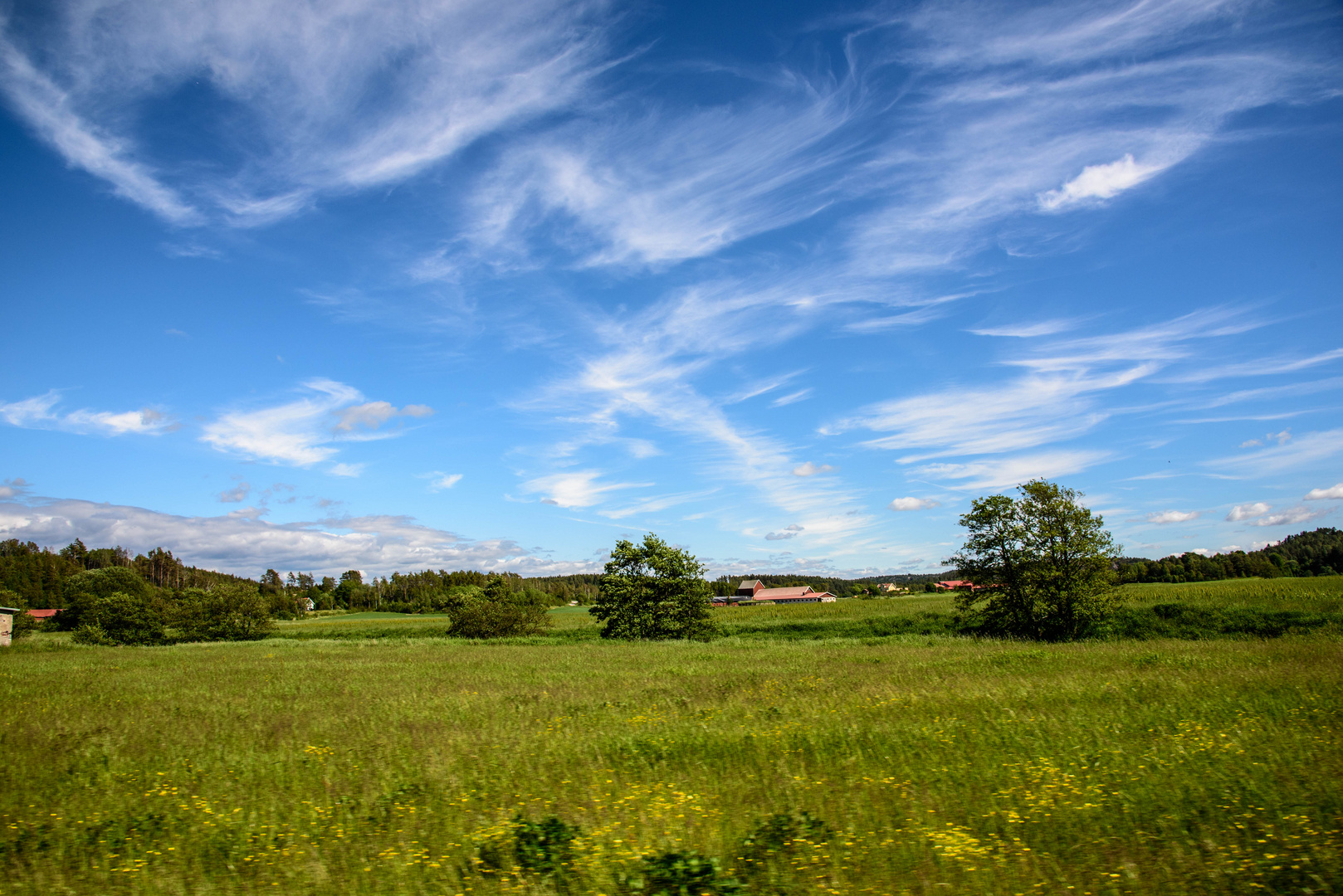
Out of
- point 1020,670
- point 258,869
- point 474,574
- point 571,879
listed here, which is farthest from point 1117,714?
point 474,574

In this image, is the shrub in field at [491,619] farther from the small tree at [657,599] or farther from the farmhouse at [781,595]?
the farmhouse at [781,595]

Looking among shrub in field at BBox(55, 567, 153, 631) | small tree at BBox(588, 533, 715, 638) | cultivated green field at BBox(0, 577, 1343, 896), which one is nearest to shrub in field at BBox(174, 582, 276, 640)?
small tree at BBox(588, 533, 715, 638)

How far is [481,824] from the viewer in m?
6.63

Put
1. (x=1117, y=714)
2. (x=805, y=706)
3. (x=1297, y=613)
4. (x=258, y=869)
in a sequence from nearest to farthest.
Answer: (x=258, y=869), (x=1117, y=714), (x=805, y=706), (x=1297, y=613)

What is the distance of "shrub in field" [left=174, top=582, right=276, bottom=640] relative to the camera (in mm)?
54688

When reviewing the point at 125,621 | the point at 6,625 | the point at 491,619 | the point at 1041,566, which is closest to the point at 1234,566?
the point at 1041,566

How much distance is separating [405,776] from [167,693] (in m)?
12.9

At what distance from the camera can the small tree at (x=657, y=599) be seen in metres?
44.6

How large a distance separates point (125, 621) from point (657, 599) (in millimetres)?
42876

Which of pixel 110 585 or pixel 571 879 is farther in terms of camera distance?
pixel 110 585

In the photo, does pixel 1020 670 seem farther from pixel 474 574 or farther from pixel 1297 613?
pixel 474 574

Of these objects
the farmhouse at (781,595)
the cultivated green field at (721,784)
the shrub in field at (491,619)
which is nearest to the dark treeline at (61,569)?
the shrub in field at (491,619)

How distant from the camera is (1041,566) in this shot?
31.6 m

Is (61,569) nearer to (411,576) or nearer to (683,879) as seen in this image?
(411,576)
